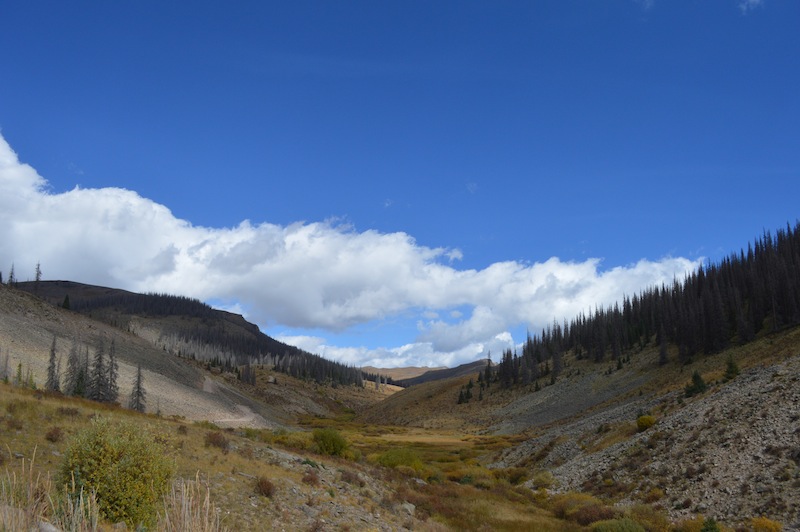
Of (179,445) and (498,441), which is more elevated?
(179,445)

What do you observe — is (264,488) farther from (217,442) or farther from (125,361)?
(125,361)

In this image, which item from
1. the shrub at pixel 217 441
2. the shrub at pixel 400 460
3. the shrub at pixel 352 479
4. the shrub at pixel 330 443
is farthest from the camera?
the shrub at pixel 400 460

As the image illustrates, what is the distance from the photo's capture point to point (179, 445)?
26.0 m

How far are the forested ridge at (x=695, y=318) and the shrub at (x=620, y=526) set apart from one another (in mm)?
86429

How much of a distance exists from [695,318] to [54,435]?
121m

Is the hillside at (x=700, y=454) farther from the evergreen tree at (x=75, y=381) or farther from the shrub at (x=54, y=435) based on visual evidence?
the evergreen tree at (x=75, y=381)


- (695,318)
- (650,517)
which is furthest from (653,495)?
(695,318)

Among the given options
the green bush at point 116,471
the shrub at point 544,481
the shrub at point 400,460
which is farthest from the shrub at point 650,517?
the green bush at point 116,471

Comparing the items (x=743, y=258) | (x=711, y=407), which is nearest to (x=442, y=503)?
(x=711, y=407)

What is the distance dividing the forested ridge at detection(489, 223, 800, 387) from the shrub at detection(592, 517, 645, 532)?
8643 centimetres

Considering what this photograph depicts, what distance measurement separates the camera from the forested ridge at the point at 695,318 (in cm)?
9925

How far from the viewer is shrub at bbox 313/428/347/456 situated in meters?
43.0

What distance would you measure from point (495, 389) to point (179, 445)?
147 m

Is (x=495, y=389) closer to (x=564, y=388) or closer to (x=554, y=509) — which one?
(x=564, y=388)
